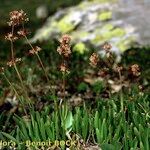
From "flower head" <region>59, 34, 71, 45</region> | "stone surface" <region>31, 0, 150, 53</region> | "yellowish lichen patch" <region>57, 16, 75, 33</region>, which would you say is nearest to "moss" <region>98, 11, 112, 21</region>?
"stone surface" <region>31, 0, 150, 53</region>

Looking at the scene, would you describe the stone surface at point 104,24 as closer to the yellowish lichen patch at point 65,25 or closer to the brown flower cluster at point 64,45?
the yellowish lichen patch at point 65,25

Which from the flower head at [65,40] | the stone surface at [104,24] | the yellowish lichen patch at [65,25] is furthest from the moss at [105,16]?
the flower head at [65,40]

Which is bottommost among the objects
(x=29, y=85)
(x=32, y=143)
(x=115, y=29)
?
(x=32, y=143)

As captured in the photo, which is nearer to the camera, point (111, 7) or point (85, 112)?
point (85, 112)

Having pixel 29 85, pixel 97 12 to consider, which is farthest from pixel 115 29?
pixel 29 85

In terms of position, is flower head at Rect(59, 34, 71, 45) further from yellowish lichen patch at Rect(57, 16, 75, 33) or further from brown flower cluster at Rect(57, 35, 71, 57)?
yellowish lichen patch at Rect(57, 16, 75, 33)

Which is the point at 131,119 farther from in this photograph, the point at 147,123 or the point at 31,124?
the point at 31,124

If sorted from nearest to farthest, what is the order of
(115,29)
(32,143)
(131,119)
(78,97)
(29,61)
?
(32,143), (131,119), (78,97), (29,61), (115,29)

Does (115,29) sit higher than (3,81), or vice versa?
(115,29)
